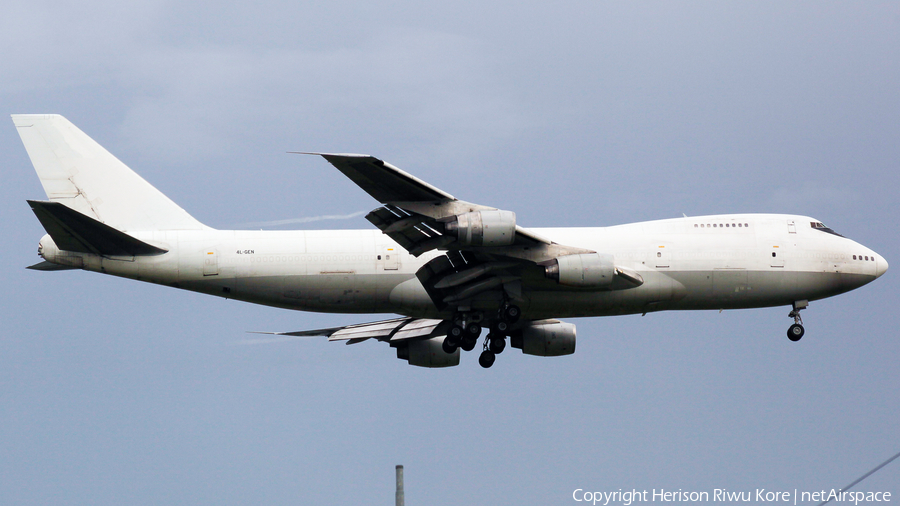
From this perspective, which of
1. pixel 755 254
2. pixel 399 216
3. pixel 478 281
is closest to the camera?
pixel 399 216

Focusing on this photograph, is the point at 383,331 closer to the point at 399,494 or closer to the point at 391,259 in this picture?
the point at 391,259

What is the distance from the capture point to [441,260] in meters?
32.1

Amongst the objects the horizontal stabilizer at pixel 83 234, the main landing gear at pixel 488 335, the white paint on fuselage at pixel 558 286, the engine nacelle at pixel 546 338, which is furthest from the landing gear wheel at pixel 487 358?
the horizontal stabilizer at pixel 83 234

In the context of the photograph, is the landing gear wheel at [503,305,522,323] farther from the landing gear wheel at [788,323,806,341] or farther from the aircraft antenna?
the landing gear wheel at [788,323,806,341]

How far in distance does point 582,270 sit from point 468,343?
17.2ft

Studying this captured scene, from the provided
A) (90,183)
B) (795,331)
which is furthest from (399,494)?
(795,331)

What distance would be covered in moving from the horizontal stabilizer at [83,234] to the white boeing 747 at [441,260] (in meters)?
0.06

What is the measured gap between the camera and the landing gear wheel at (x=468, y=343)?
110 feet

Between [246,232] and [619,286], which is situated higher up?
Result: [246,232]

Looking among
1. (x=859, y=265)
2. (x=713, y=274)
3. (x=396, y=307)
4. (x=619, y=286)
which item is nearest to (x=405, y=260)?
(x=396, y=307)

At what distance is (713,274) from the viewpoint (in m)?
34.3

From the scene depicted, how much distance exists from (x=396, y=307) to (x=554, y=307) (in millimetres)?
5471

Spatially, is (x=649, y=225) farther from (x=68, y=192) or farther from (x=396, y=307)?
(x=68, y=192)

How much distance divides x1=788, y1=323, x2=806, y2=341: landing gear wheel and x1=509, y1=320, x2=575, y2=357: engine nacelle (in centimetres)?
810
